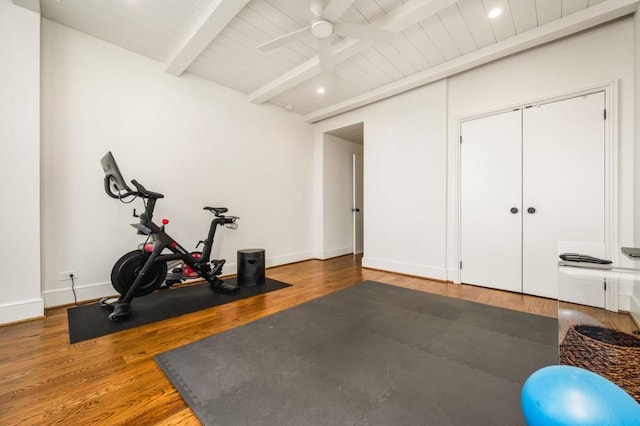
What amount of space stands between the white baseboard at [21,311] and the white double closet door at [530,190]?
15.1ft

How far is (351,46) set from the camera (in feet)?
8.97

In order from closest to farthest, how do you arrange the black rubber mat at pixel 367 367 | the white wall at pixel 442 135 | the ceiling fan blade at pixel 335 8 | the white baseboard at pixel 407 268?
the black rubber mat at pixel 367 367 < the ceiling fan blade at pixel 335 8 < the white wall at pixel 442 135 < the white baseboard at pixel 407 268

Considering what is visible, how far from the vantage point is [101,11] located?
2.38 m

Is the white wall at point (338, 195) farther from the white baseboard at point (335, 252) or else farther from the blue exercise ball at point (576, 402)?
the blue exercise ball at point (576, 402)

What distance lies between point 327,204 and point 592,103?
3.83 m

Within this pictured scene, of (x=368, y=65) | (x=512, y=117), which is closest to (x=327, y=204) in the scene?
(x=368, y=65)

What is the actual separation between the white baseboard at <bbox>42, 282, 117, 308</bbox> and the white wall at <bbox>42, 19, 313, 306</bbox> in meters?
0.01

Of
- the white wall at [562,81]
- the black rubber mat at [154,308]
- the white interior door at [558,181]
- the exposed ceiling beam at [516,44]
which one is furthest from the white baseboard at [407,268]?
the exposed ceiling beam at [516,44]

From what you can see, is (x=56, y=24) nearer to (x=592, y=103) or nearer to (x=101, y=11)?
(x=101, y=11)

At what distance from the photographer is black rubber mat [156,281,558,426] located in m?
1.21

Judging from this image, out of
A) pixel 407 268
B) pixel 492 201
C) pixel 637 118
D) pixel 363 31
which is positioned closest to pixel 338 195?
pixel 407 268

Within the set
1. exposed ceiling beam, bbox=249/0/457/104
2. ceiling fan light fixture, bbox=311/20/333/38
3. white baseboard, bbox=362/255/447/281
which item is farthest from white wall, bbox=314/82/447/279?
ceiling fan light fixture, bbox=311/20/333/38

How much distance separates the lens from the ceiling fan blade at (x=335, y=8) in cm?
204

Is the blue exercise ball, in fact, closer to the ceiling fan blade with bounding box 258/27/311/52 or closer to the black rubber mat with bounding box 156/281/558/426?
the black rubber mat with bounding box 156/281/558/426
